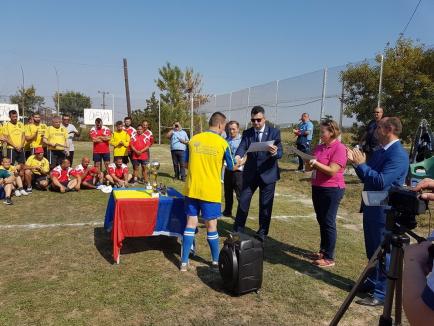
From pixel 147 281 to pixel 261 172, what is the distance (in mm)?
2200

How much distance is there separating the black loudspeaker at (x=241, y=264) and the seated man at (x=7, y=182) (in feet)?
18.7

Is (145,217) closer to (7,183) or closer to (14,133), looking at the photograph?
(7,183)

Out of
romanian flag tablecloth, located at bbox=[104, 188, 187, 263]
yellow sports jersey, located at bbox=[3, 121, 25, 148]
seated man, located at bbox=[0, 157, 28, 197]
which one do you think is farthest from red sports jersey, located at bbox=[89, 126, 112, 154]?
romanian flag tablecloth, located at bbox=[104, 188, 187, 263]

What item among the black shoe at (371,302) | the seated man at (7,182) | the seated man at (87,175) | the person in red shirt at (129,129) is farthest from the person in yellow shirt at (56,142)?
the black shoe at (371,302)

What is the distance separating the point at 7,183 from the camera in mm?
7984

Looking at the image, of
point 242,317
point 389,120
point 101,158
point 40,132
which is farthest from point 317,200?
point 40,132

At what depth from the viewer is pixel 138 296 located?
379 centimetres

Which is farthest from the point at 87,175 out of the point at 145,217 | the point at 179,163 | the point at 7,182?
the point at 145,217

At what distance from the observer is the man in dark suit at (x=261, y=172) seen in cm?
538

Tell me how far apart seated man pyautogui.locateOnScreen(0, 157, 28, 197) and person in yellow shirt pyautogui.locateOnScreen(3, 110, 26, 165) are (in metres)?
1.19

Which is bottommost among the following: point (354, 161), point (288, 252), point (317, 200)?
point (288, 252)

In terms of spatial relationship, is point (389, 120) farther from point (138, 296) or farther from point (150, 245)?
point (150, 245)

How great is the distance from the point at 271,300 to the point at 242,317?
479mm

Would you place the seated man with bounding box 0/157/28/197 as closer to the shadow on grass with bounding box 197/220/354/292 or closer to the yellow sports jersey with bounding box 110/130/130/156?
the yellow sports jersey with bounding box 110/130/130/156
